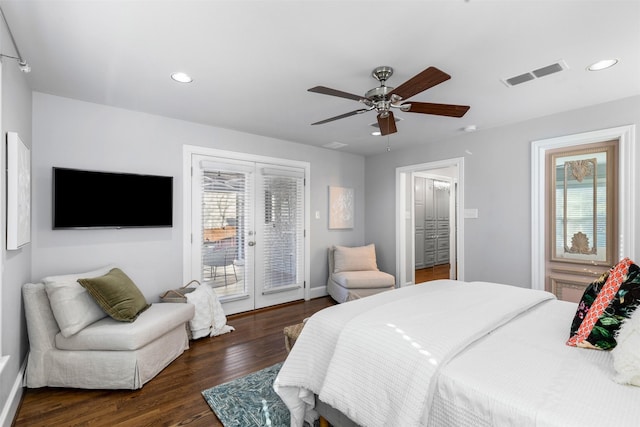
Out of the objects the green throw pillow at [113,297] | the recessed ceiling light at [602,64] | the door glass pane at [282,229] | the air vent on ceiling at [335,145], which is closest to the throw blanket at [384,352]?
the green throw pillow at [113,297]

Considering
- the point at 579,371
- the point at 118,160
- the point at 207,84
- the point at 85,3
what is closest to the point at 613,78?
the point at 579,371

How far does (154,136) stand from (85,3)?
189 cm

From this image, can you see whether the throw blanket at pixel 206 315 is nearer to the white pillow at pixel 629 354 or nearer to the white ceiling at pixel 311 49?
the white ceiling at pixel 311 49

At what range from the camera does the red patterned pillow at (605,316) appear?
1.40 m

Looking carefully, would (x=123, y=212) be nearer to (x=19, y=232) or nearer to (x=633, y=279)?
(x=19, y=232)

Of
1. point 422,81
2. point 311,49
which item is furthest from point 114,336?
point 422,81

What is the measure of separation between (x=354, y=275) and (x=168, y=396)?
2.80m

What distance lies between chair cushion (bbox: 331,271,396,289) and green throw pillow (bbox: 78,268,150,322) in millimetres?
2596

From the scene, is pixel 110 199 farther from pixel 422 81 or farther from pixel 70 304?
pixel 422 81

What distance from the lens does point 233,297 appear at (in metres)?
4.03

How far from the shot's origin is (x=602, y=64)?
2322 millimetres

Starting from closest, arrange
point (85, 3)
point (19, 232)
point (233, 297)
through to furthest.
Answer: point (85, 3) < point (19, 232) < point (233, 297)

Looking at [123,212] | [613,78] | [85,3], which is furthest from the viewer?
[123,212]

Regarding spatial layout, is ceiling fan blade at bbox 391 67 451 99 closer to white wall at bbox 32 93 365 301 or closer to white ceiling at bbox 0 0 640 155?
white ceiling at bbox 0 0 640 155
